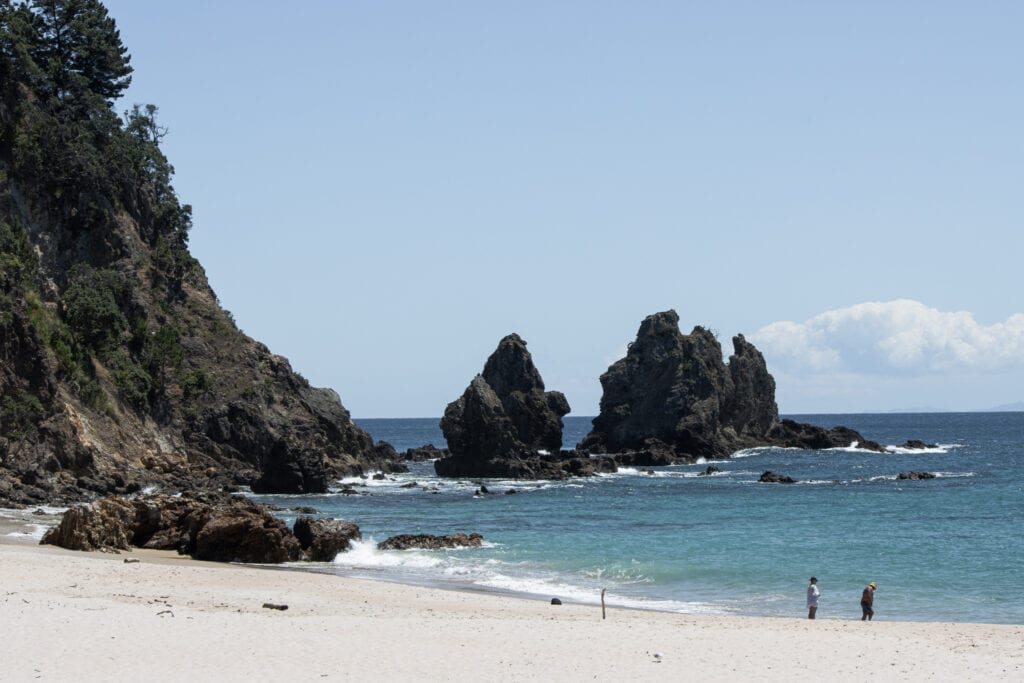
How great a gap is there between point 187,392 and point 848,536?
44.0 m

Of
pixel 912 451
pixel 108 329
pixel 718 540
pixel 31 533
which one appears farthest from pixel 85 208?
pixel 912 451

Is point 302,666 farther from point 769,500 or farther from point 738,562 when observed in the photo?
point 769,500

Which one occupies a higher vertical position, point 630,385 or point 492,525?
point 630,385

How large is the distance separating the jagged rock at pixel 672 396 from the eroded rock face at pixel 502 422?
37.8 feet

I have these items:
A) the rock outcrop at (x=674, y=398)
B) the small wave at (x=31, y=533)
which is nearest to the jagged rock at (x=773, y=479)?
the rock outcrop at (x=674, y=398)

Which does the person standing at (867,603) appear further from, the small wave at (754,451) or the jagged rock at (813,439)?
the jagged rock at (813,439)

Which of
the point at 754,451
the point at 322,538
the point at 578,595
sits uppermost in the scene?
the point at 754,451

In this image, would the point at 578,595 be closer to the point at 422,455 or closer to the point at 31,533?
the point at 31,533

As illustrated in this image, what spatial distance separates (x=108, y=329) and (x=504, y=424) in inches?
1228

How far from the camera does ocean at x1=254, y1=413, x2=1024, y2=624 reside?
1296 inches

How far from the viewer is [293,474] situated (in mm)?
65312

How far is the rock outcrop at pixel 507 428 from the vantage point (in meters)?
85.6

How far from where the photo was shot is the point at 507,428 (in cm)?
8762

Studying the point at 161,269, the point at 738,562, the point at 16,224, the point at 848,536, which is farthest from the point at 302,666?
the point at 161,269
